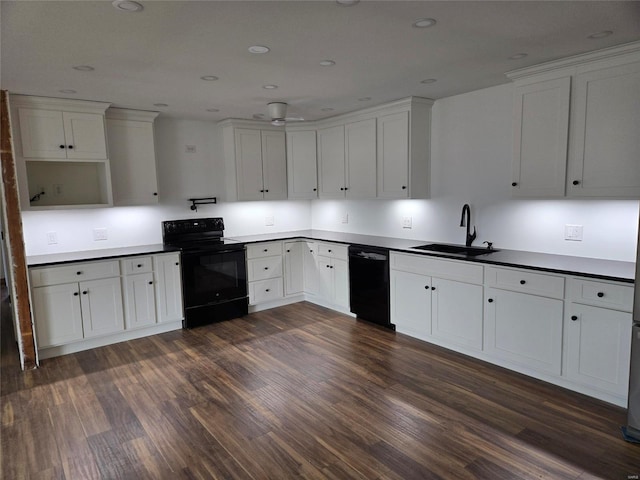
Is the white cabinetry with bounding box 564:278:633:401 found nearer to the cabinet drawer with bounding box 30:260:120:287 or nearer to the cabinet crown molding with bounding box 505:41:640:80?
the cabinet crown molding with bounding box 505:41:640:80

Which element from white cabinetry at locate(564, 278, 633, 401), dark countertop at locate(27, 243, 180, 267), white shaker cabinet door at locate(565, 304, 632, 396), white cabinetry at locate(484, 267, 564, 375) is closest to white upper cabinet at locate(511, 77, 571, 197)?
white cabinetry at locate(484, 267, 564, 375)

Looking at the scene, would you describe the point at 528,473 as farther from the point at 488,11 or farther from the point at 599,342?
the point at 488,11

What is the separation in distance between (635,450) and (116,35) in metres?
3.77

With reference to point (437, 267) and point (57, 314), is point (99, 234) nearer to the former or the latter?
point (57, 314)

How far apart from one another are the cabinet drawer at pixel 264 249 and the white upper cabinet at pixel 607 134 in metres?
3.25

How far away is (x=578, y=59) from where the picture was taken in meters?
2.97

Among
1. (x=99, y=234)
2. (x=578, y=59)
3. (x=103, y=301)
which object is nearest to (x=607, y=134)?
(x=578, y=59)

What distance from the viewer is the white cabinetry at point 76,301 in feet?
12.3

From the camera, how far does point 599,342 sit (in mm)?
2775

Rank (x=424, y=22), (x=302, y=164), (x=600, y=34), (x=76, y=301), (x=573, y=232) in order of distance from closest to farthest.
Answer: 1. (x=424, y=22)
2. (x=600, y=34)
3. (x=573, y=232)
4. (x=76, y=301)
5. (x=302, y=164)

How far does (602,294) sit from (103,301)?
4.19m

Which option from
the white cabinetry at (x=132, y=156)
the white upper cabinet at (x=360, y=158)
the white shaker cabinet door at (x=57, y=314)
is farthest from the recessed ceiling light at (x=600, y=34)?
the white shaker cabinet door at (x=57, y=314)

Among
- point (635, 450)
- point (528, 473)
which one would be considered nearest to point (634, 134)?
point (635, 450)

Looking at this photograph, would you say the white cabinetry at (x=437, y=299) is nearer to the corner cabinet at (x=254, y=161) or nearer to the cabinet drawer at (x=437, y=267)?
the cabinet drawer at (x=437, y=267)
